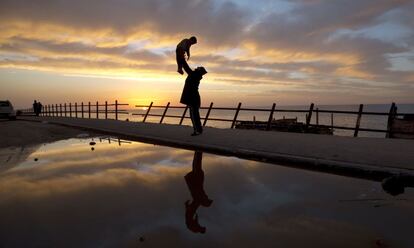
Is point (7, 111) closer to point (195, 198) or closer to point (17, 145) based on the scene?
point (17, 145)

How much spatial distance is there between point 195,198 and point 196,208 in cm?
45

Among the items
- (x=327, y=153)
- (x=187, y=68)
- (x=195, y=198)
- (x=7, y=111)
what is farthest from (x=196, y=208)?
(x=7, y=111)

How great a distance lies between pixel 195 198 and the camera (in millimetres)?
4734

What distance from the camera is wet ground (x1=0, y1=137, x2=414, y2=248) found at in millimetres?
3301

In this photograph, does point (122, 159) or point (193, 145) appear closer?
point (122, 159)

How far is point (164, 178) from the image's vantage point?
6008mm

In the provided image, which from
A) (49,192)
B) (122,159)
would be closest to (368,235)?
(49,192)

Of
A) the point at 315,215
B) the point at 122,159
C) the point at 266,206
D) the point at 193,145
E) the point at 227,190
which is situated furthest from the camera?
the point at 193,145

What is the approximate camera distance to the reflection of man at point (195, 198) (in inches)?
145

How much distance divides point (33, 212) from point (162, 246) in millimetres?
1882

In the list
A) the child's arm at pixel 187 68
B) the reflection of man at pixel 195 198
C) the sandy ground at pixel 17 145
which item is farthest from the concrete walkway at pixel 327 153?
the sandy ground at pixel 17 145

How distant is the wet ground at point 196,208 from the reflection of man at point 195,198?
0.01m

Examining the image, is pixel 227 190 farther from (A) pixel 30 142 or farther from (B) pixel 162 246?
(A) pixel 30 142

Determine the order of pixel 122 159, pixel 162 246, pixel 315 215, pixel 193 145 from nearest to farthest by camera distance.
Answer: pixel 162 246 < pixel 315 215 < pixel 122 159 < pixel 193 145
